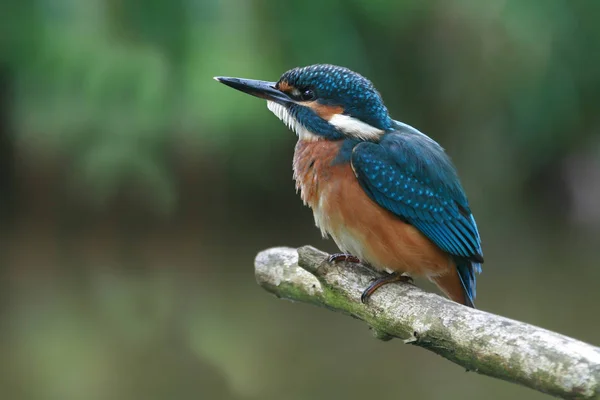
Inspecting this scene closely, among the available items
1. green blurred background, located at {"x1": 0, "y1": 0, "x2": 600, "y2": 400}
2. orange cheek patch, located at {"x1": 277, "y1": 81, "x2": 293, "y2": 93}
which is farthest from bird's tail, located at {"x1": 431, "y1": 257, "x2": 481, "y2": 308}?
green blurred background, located at {"x1": 0, "y1": 0, "x2": 600, "y2": 400}

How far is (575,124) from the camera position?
10359 millimetres

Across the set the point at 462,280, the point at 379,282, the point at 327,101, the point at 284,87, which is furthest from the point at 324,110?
the point at 462,280

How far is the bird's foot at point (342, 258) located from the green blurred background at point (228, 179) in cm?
277

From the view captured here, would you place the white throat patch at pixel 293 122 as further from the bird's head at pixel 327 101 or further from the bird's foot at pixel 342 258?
the bird's foot at pixel 342 258

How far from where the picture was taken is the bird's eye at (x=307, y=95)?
2879 millimetres

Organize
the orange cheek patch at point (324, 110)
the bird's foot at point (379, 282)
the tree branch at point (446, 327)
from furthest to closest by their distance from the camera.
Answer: the orange cheek patch at point (324, 110)
the bird's foot at point (379, 282)
the tree branch at point (446, 327)

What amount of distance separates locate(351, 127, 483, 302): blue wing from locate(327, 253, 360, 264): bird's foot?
0.69 feet

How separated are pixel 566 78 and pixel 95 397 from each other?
697cm

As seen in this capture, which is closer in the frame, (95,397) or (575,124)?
(95,397)

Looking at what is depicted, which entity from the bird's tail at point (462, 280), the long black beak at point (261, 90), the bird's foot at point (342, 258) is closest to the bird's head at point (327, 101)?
the long black beak at point (261, 90)

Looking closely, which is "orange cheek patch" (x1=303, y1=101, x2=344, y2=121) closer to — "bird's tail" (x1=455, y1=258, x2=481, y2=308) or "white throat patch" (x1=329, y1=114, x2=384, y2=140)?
"white throat patch" (x1=329, y1=114, x2=384, y2=140)

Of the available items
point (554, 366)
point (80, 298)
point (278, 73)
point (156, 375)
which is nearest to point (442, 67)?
point (278, 73)

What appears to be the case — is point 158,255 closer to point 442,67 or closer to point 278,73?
point 278,73

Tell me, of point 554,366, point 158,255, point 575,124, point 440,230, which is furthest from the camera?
point 575,124
